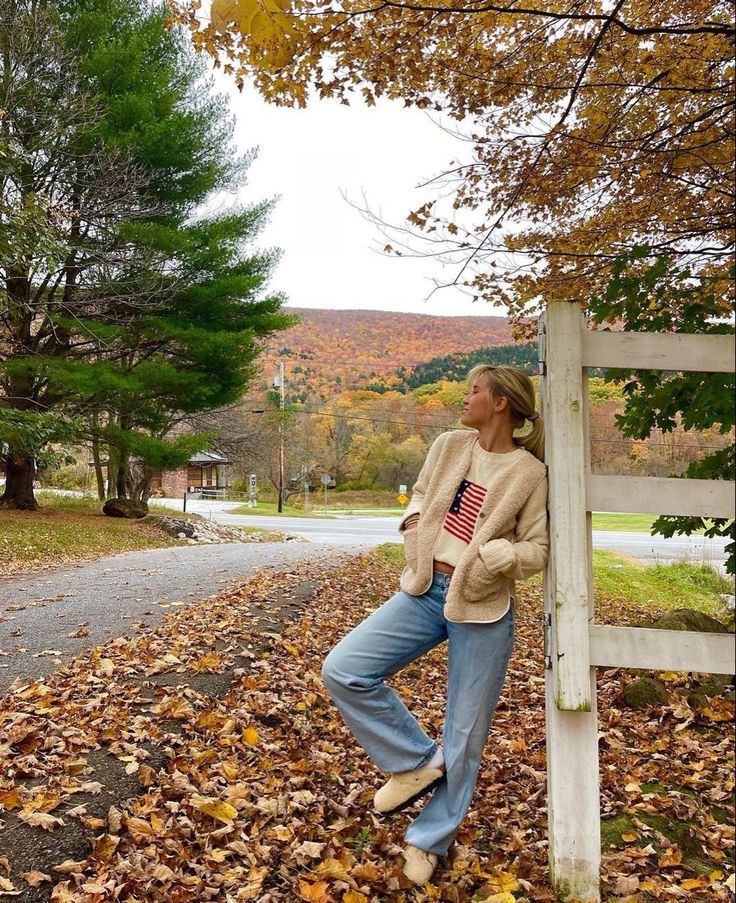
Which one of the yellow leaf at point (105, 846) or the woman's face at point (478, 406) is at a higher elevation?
the woman's face at point (478, 406)

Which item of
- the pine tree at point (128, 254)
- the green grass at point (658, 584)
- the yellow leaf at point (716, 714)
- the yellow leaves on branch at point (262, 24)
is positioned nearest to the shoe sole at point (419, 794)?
the yellow leaf at point (716, 714)

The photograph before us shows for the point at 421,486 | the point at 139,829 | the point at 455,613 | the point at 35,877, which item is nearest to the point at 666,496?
the point at 455,613

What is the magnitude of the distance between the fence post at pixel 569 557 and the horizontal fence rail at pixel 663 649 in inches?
2.3

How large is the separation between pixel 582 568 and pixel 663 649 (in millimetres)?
339

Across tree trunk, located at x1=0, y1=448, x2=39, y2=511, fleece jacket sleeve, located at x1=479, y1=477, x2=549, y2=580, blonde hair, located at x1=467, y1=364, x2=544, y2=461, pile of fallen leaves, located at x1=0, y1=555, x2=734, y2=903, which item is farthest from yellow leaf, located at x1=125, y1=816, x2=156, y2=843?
tree trunk, located at x1=0, y1=448, x2=39, y2=511

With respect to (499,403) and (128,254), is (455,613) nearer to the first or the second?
(499,403)

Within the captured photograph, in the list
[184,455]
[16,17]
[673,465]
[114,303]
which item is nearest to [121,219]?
[114,303]

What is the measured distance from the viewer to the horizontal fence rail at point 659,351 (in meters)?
2.07

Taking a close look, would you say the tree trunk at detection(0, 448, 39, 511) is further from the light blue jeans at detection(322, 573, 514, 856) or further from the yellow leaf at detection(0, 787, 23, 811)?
the light blue jeans at detection(322, 573, 514, 856)

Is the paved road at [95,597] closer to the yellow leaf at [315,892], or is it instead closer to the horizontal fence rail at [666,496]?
the yellow leaf at [315,892]

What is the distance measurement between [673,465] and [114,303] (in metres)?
15.6

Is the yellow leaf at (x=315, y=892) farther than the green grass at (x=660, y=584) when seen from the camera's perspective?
No

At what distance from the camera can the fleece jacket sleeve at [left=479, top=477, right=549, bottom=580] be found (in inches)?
94.2

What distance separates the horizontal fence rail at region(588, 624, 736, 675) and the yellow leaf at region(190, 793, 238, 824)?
5.70 ft
